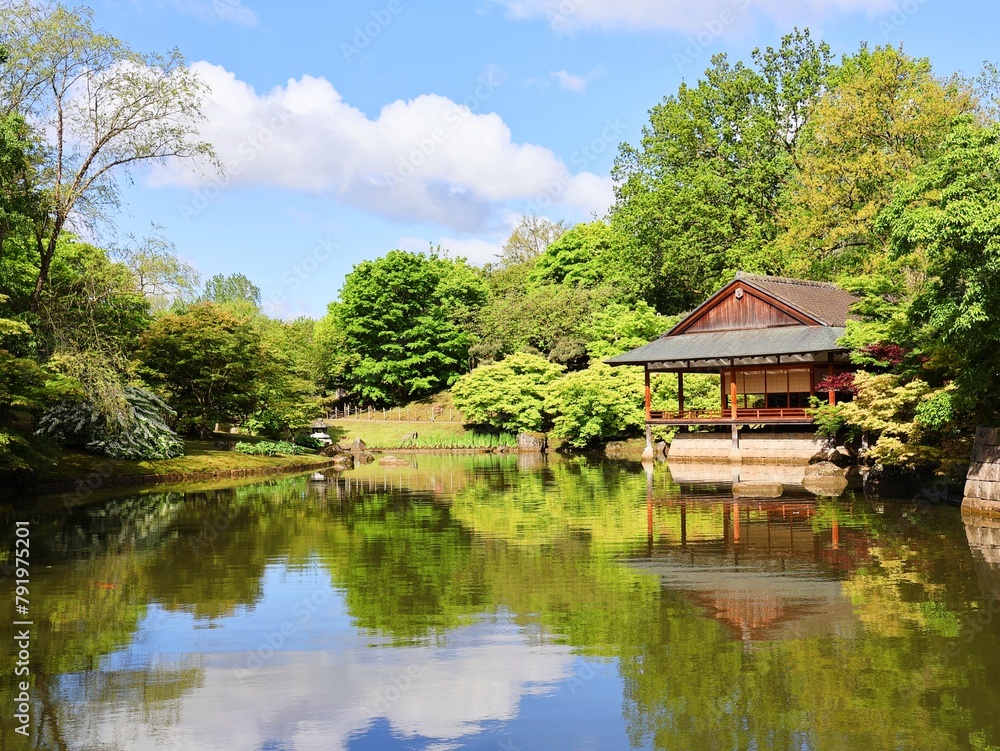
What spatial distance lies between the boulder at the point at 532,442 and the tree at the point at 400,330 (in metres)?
11.4

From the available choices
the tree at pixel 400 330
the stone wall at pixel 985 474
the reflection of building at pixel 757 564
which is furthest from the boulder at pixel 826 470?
the tree at pixel 400 330

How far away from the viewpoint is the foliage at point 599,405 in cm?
4472

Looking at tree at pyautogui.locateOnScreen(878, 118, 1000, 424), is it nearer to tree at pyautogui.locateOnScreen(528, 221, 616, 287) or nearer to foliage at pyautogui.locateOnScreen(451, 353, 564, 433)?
foliage at pyautogui.locateOnScreen(451, 353, 564, 433)

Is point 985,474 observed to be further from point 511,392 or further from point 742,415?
point 511,392

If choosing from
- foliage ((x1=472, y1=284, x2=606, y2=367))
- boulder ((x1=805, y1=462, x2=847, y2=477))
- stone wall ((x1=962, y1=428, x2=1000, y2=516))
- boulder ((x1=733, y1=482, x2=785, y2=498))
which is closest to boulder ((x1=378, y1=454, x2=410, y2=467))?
foliage ((x1=472, y1=284, x2=606, y2=367))

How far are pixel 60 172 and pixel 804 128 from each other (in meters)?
38.1

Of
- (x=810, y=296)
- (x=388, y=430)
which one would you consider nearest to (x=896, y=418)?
(x=810, y=296)

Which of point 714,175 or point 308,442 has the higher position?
point 714,175

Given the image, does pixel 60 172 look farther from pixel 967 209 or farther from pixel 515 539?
pixel 967 209

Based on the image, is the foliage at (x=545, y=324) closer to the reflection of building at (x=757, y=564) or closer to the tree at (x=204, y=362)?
the tree at (x=204, y=362)

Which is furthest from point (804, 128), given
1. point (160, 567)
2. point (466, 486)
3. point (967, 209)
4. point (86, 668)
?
point (86, 668)

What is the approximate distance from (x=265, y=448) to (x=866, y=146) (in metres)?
30.5

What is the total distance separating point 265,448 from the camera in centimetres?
4025

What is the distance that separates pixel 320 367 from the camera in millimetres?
62031
